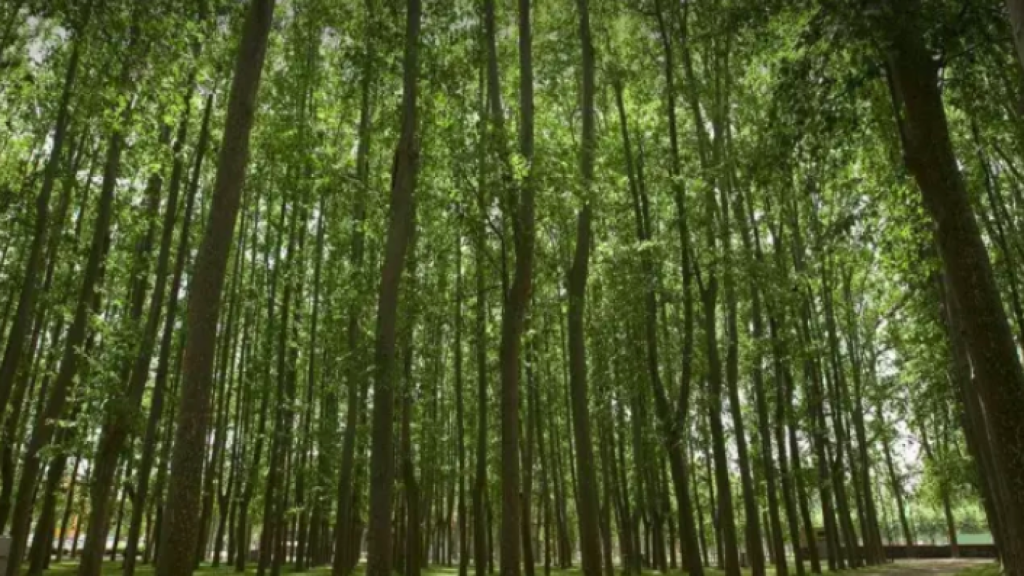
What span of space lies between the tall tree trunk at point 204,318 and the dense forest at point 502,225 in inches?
1.1

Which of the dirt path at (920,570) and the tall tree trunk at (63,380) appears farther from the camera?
the dirt path at (920,570)

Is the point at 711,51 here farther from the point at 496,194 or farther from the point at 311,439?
the point at 311,439

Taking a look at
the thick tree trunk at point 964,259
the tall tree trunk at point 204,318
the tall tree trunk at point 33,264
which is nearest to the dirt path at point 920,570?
the thick tree trunk at point 964,259

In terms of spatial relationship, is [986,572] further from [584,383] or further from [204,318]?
[204,318]

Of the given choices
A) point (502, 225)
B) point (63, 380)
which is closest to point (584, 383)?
point (502, 225)

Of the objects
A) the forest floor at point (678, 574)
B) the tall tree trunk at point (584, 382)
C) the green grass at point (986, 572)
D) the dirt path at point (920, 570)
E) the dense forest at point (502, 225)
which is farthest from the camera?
the dirt path at point (920, 570)

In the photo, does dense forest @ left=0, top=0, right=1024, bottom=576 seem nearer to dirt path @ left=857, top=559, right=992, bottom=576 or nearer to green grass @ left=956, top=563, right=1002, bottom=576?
green grass @ left=956, top=563, right=1002, bottom=576

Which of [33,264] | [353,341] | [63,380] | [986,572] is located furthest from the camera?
[353,341]

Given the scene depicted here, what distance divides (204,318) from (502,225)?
6222 millimetres

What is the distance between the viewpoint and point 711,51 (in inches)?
723

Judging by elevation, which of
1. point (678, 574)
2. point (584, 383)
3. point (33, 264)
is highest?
point (33, 264)

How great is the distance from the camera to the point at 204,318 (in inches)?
270

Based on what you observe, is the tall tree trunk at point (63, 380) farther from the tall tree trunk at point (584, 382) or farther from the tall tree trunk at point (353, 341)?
the tall tree trunk at point (584, 382)

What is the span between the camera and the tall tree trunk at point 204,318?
250 inches
